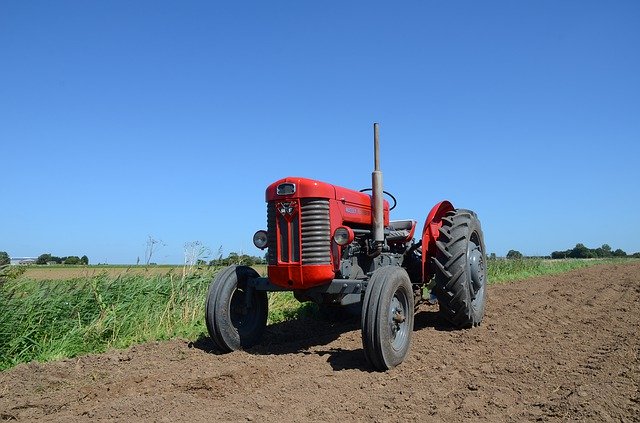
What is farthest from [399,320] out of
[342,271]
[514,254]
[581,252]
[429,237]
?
[581,252]

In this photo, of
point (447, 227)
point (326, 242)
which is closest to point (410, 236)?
point (447, 227)

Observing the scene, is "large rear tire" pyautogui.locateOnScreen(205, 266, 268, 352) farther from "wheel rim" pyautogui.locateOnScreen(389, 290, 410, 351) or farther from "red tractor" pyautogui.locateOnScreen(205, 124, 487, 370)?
"wheel rim" pyautogui.locateOnScreen(389, 290, 410, 351)

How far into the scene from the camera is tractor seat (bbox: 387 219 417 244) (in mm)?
7330

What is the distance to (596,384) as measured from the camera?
4488 mm

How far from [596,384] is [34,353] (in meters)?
6.09

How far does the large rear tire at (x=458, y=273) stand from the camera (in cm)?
679

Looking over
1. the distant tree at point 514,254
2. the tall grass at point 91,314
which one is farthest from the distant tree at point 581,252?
the tall grass at point 91,314

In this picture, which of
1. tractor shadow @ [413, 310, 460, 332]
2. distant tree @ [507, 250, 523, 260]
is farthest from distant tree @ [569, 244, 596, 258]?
tractor shadow @ [413, 310, 460, 332]

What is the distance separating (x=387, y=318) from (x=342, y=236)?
1021 mm

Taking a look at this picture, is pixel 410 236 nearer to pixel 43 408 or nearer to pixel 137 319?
pixel 137 319

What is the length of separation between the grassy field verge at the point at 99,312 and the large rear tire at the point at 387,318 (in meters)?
2.97

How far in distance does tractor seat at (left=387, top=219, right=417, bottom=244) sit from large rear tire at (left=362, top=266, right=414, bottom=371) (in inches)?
61.1

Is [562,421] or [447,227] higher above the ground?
[447,227]

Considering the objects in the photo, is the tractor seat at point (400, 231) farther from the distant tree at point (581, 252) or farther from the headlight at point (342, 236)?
the distant tree at point (581, 252)
